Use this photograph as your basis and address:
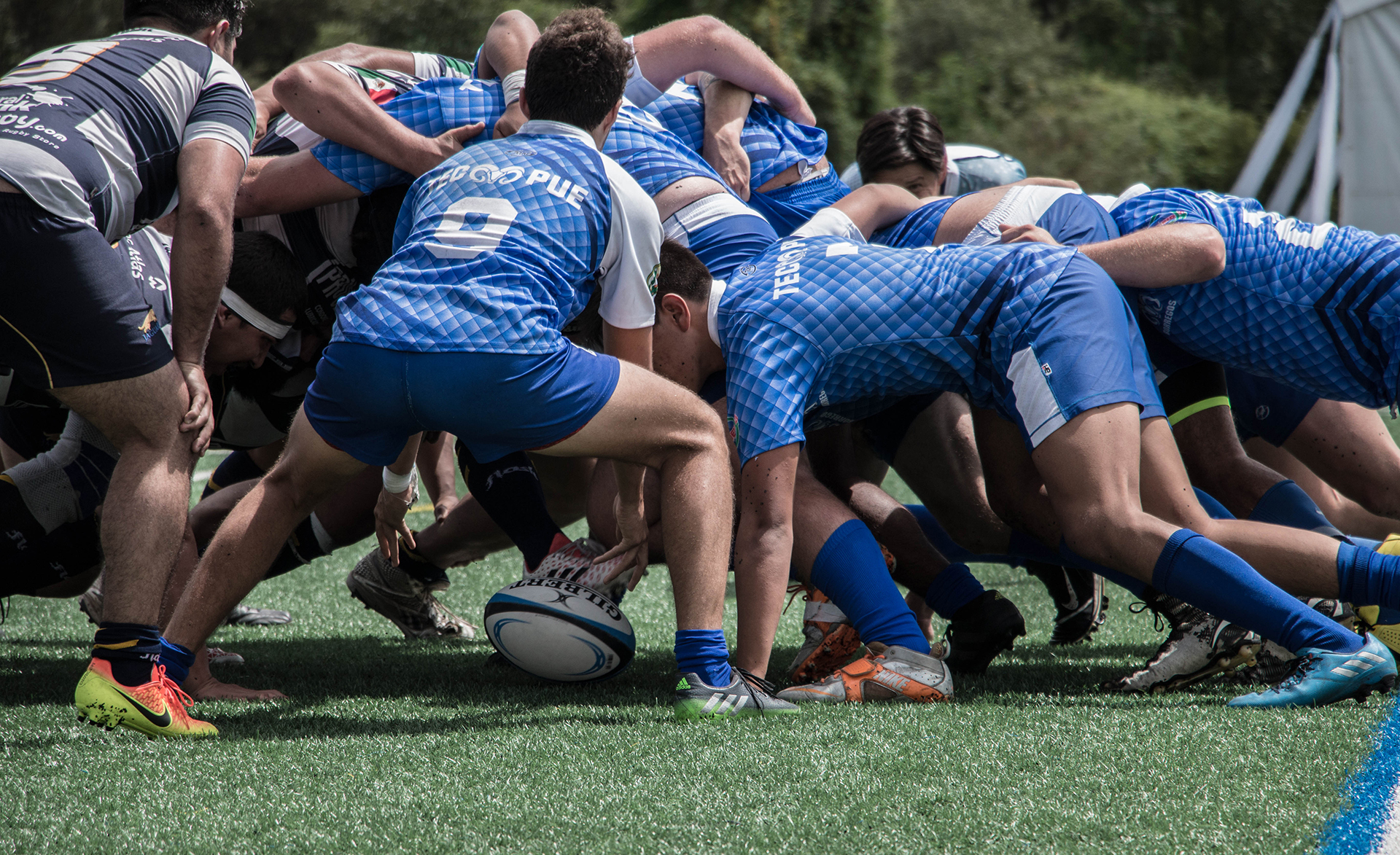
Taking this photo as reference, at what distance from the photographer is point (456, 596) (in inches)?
190

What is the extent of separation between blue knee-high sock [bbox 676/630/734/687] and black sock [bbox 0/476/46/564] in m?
1.92

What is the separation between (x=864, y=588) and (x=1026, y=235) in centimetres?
116

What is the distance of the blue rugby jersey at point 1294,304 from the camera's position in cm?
322

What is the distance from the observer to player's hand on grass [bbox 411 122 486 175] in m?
3.61

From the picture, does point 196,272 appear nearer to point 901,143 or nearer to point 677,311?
point 677,311

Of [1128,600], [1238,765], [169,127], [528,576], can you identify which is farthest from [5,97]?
[1128,600]

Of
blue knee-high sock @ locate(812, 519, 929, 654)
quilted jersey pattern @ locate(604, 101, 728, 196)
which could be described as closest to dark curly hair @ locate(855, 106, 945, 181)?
quilted jersey pattern @ locate(604, 101, 728, 196)

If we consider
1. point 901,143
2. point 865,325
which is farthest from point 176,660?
point 901,143

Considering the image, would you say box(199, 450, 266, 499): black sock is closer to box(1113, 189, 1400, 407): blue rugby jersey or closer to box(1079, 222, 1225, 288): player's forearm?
box(1079, 222, 1225, 288): player's forearm

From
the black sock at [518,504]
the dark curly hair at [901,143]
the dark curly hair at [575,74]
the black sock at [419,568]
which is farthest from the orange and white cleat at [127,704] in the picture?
the dark curly hair at [901,143]

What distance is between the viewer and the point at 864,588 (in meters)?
2.99

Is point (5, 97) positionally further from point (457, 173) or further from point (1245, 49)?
point (1245, 49)

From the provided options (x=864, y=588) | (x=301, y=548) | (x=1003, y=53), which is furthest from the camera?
(x=1003, y=53)

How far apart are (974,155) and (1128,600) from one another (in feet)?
8.02
